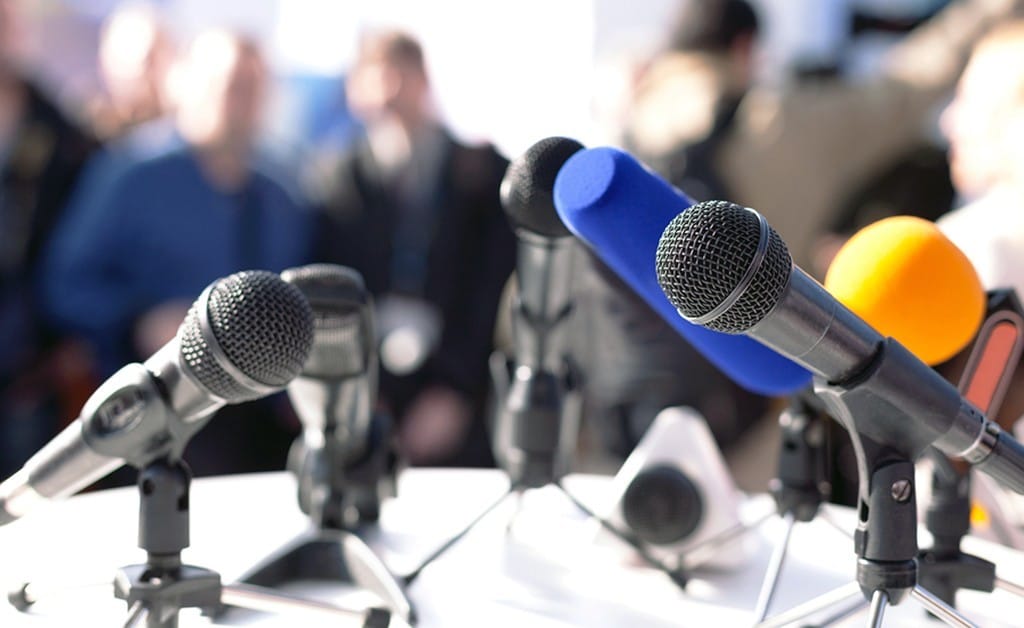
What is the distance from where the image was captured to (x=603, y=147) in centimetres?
112

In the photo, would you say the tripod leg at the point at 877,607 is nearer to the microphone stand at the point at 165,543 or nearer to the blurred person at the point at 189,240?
the microphone stand at the point at 165,543

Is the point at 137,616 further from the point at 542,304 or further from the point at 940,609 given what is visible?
the point at 940,609

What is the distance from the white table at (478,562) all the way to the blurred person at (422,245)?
1235 millimetres

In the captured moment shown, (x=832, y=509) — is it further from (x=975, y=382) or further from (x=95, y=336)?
(x=95, y=336)

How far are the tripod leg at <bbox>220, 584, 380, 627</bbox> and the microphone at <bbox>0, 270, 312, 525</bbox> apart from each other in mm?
158

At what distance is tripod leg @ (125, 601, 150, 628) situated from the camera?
1.05 m

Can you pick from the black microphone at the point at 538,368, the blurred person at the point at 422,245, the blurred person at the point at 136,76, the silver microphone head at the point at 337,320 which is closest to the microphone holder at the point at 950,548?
the black microphone at the point at 538,368

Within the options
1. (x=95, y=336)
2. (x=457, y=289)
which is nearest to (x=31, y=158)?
(x=95, y=336)

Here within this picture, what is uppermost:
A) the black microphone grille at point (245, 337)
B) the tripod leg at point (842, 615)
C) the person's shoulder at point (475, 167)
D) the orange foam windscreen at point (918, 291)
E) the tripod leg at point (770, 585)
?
the orange foam windscreen at point (918, 291)

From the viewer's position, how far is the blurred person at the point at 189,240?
110 inches

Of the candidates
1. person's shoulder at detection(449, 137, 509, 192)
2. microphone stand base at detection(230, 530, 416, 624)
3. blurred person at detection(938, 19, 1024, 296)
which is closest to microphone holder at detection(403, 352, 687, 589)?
microphone stand base at detection(230, 530, 416, 624)

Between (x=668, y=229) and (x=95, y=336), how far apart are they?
223 cm

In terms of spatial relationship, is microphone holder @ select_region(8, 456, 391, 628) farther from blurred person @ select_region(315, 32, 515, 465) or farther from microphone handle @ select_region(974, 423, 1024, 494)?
blurred person @ select_region(315, 32, 515, 465)

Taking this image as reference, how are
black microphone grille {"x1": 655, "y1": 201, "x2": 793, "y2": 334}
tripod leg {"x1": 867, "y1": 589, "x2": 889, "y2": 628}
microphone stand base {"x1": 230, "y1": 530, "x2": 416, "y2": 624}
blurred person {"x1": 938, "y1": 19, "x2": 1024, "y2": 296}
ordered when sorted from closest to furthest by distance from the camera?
black microphone grille {"x1": 655, "y1": 201, "x2": 793, "y2": 334} → tripod leg {"x1": 867, "y1": 589, "x2": 889, "y2": 628} → microphone stand base {"x1": 230, "y1": 530, "x2": 416, "y2": 624} → blurred person {"x1": 938, "y1": 19, "x2": 1024, "y2": 296}
